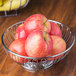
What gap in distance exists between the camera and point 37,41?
18.2 inches

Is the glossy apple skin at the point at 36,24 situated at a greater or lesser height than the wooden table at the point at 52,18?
greater

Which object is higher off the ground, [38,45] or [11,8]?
[38,45]

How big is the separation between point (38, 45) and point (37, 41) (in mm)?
12

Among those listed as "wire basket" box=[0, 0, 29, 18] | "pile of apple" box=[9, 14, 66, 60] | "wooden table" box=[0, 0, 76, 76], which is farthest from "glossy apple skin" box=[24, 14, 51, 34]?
"wire basket" box=[0, 0, 29, 18]

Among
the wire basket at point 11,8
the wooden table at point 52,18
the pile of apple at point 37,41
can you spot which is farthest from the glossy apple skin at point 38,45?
the wire basket at point 11,8

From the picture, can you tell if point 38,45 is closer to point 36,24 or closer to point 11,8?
point 36,24

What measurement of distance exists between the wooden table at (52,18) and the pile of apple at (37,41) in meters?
0.08

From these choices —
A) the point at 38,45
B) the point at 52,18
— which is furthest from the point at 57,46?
the point at 52,18

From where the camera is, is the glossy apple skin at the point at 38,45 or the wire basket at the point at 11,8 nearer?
the glossy apple skin at the point at 38,45

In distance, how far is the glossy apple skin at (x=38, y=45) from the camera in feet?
1.51

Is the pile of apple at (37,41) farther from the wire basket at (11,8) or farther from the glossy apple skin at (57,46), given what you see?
the wire basket at (11,8)

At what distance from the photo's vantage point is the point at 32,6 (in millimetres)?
1089

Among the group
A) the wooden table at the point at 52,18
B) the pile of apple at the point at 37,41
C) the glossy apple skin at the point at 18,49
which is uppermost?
the pile of apple at the point at 37,41

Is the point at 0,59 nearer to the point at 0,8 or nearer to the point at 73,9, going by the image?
the point at 0,8
